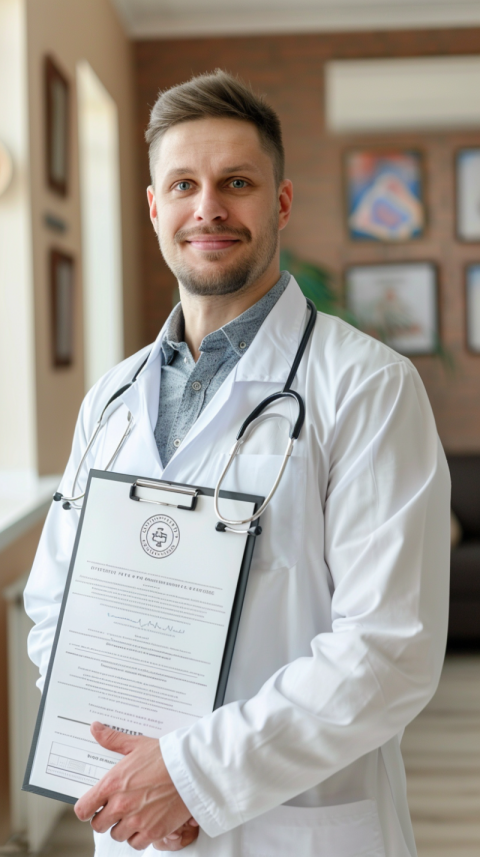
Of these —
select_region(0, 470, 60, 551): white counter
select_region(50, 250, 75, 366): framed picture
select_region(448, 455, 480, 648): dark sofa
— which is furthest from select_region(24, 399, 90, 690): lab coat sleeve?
select_region(448, 455, 480, 648): dark sofa

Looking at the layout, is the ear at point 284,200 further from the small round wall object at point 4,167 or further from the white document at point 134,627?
the small round wall object at point 4,167

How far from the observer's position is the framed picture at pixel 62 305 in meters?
2.77

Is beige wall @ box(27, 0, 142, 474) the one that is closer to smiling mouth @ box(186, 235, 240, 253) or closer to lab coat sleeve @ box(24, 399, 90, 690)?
lab coat sleeve @ box(24, 399, 90, 690)

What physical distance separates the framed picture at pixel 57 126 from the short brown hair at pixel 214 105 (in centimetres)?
169

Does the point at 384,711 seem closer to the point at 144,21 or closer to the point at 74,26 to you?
the point at 74,26

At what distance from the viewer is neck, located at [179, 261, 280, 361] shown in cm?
120

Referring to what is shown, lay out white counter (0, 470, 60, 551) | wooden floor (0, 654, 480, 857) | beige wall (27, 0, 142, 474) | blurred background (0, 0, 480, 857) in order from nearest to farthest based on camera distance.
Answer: white counter (0, 470, 60, 551) < wooden floor (0, 654, 480, 857) < beige wall (27, 0, 142, 474) < blurred background (0, 0, 480, 857)

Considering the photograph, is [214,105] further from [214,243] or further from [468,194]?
[468,194]

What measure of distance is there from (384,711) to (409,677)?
0.05 meters

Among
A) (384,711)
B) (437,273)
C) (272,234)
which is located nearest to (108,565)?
(384,711)

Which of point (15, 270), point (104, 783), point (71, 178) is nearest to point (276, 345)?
point (104, 783)

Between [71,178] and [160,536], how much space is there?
234 cm

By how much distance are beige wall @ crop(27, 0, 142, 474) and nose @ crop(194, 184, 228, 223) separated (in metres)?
1.54

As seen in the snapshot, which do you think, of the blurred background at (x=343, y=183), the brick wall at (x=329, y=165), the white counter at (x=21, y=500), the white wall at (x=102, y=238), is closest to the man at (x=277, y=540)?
the white counter at (x=21, y=500)
